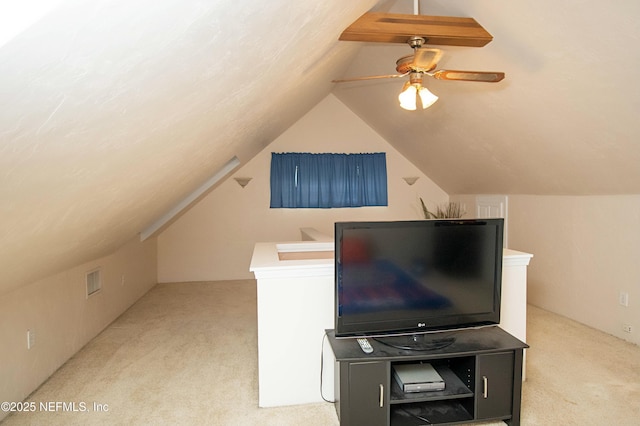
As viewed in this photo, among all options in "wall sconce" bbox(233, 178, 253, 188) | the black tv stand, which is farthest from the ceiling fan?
"wall sconce" bbox(233, 178, 253, 188)

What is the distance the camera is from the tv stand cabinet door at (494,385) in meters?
1.98

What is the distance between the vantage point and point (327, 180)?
5.89 meters

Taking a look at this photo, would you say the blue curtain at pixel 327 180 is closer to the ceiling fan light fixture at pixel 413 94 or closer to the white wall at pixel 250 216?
the white wall at pixel 250 216

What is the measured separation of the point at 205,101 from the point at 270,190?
4.02 meters

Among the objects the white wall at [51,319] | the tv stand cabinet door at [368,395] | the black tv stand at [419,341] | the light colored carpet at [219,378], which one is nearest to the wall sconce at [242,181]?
the white wall at [51,319]

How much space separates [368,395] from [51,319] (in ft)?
8.00

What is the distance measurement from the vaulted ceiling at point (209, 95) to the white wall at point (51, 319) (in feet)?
0.72

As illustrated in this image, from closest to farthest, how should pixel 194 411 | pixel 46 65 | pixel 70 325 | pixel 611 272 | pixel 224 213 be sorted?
pixel 46 65, pixel 194 411, pixel 70 325, pixel 611 272, pixel 224 213

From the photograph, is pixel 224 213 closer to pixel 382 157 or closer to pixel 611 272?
pixel 382 157

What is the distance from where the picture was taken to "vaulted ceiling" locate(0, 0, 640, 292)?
975 mm

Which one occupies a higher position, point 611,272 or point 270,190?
point 270,190

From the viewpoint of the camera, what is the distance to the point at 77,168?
58.3 inches

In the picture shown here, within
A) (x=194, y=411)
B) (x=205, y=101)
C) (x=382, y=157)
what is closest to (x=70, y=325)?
(x=194, y=411)

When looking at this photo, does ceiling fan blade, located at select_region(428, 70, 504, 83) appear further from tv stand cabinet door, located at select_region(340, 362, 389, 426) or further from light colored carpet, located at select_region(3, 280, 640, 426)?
light colored carpet, located at select_region(3, 280, 640, 426)
